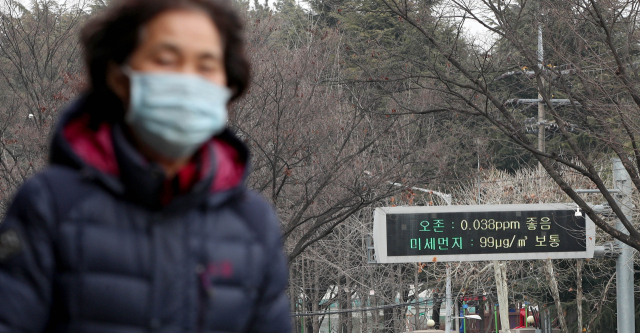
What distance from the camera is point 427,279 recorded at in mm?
35875

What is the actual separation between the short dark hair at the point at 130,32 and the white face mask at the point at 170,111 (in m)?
0.08

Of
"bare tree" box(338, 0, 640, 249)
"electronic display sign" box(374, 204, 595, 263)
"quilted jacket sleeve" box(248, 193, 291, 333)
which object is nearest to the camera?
"quilted jacket sleeve" box(248, 193, 291, 333)

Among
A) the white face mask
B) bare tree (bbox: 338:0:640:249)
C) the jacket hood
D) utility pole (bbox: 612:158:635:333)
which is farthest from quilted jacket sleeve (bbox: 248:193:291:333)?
utility pole (bbox: 612:158:635:333)

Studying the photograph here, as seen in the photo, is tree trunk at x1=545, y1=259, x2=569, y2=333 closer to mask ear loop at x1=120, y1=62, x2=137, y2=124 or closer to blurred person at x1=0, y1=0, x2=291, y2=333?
blurred person at x1=0, y1=0, x2=291, y2=333

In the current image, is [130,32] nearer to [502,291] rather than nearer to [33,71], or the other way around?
[33,71]

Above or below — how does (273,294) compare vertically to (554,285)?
above

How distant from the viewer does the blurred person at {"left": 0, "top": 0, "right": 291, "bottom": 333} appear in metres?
1.32

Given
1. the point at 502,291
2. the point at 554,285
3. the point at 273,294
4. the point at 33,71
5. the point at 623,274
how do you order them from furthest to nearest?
1. the point at 554,285
2. the point at 502,291
3. the point at 623,274
4. the point at 33,71
5. the point at 273,294

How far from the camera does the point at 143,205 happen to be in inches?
54.4

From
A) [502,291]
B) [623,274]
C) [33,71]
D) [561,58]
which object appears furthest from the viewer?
[502,291]

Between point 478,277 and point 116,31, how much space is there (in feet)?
99.8

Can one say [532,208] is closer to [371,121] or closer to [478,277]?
[371,121]

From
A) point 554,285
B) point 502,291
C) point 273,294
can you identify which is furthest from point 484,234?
point 273,294

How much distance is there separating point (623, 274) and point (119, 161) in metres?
16.1
